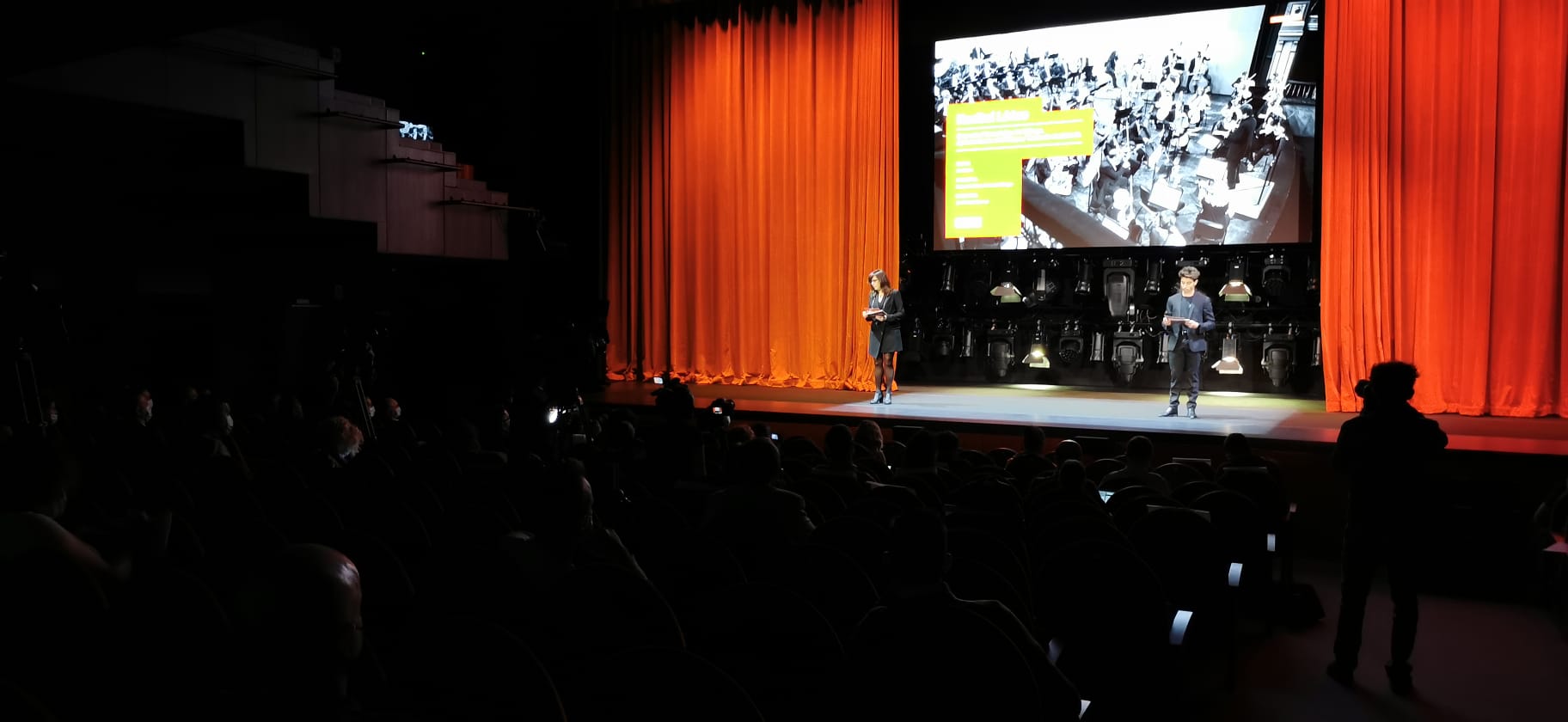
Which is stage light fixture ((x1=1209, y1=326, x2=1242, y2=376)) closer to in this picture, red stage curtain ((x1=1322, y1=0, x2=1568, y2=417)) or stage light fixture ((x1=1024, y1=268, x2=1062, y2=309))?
red stage curtain ((x1=1322, y1=0, x2=1568, y2=417))

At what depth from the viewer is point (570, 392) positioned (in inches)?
301

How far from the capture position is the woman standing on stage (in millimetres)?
10945

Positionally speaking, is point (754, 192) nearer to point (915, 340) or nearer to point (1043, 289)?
point (915, 340)

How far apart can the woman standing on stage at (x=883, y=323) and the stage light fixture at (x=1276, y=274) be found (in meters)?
4.01

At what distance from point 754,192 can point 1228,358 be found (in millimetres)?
6184

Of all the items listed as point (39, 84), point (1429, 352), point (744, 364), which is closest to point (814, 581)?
point (39, 84)

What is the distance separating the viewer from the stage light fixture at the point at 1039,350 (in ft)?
41.0

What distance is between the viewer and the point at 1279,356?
11.3 m

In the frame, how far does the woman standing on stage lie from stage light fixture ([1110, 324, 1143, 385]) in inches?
109

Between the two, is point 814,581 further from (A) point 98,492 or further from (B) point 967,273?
(B) point 967,273

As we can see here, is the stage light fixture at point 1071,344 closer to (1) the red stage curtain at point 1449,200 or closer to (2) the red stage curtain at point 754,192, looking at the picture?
(2) the red stage curtain at point 754,192

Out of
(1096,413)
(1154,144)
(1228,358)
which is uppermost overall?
(1154,144)

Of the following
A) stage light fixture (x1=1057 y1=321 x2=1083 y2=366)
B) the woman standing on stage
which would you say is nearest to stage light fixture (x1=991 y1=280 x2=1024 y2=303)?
stage light fixture (x1=1057 y1=321 x2=1083 y2=366)

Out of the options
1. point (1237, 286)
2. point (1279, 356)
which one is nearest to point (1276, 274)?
point (1237, 286)
